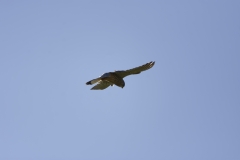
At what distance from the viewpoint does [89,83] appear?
28906 mm

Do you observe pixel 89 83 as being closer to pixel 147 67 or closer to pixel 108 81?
pixel 108 81

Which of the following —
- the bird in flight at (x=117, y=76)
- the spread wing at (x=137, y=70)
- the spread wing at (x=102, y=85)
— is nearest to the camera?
the bird in flight at (x=117, y=76)

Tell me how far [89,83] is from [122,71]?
1975 millimetres

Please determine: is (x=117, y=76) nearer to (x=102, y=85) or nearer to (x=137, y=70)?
(x=137, y=70)

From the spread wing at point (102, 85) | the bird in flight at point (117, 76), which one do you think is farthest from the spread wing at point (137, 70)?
the spread wing at point (102, 85)

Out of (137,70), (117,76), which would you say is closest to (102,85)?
(117,76)

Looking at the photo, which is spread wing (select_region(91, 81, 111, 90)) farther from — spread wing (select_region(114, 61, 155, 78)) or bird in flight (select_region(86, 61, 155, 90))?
spread wing (select_region(114, 61, 155, 78))

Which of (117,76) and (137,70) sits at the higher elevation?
(137,70)

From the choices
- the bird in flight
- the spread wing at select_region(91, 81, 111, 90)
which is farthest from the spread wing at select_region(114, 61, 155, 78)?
the spread wing at select_region(91, 81, 111, 90)

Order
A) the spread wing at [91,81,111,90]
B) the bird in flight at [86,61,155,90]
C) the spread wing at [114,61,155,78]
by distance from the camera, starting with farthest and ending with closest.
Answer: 1. the spread wing at [91,81,111,90]
2. the spread wing at [114,61,155,78]
3. the bird in flight at [86,61,155,90]

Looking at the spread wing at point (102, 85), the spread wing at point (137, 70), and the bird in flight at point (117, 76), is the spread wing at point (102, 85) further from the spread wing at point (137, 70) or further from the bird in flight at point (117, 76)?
the spread wing at point (137, 70)

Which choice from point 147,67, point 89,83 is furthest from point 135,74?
point 89,83

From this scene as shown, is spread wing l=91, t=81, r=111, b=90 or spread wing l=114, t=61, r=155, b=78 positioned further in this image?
spread wing l=91, t=81, r=111, b=90

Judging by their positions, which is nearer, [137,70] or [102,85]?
[137,70]
